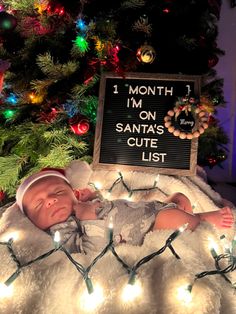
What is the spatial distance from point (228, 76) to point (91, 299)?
2312 mm

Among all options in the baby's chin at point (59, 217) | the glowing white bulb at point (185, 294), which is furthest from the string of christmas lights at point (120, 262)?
the baby's chin at point (59, 217)

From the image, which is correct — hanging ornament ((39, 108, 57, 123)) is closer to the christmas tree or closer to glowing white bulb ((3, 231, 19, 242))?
the christmas tree

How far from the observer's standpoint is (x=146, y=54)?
122 centimetres

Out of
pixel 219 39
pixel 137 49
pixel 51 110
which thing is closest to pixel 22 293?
pixel 51 110

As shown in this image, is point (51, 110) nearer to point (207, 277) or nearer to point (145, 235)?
point (145, 235)

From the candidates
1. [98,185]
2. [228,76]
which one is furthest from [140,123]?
[228,76]

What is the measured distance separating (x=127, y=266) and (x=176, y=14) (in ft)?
3.03

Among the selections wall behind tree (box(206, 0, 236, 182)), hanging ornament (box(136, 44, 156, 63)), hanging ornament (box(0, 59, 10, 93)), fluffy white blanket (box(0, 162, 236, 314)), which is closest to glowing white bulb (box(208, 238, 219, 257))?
fluffy white blanket (box(0, 162, 236, 314))

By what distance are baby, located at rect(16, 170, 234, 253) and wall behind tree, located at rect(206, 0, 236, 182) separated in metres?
1.79

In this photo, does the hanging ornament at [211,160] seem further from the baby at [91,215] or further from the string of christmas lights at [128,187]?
the baby at [91,215]

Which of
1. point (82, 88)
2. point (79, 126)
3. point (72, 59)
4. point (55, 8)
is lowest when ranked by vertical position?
point (79, 126)

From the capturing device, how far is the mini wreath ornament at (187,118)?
121cm

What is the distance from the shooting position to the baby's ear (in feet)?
3.66

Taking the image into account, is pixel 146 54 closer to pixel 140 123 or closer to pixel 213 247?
pixel 140 123
